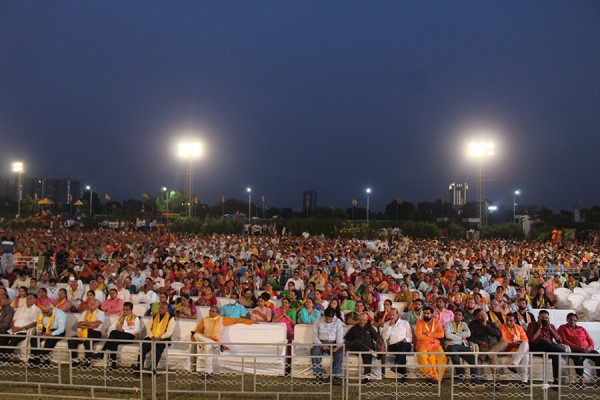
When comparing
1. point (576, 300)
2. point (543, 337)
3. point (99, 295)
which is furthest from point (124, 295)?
point (576, 300)

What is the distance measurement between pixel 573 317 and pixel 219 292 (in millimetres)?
6819

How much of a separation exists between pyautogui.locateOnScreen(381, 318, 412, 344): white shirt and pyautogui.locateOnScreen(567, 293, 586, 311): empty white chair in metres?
5.49

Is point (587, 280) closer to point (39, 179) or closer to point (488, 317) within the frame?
point (488, 317)

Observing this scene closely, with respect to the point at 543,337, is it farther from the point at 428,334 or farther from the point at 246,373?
the point at 246,373

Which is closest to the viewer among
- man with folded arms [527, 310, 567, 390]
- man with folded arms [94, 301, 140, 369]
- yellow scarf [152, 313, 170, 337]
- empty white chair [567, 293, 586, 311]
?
man with folded arms [527, 310, 567, 390]

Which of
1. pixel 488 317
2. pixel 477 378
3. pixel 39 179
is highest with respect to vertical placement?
pixel 39 179

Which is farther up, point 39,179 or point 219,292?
point 39,179

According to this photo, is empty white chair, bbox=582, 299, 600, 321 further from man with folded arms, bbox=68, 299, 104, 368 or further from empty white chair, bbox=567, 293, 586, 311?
man with folded arms, bbox=68, 299, 104, 368

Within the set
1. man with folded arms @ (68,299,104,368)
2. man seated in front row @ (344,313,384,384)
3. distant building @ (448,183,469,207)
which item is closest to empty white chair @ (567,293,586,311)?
man seated in front row @ (344,313,384,384)

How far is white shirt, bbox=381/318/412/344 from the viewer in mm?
8203

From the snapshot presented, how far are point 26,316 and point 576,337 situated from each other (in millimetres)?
8807

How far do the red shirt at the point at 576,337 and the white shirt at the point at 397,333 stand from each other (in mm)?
2385

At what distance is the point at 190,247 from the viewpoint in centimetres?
2231

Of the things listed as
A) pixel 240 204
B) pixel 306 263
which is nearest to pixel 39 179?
pixel 240 204
